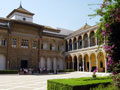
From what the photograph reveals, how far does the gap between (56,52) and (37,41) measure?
5791mm

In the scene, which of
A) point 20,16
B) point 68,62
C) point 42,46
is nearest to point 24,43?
point 42,46

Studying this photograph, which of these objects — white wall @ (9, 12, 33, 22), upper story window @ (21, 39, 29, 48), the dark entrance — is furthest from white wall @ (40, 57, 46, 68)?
white wall @ (9, 12, 33, 22)

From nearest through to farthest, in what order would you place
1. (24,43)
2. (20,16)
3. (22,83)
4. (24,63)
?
1. (22,83)
2. (24,63)
3. (24,43)
4. (20,16)

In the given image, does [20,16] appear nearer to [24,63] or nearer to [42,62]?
[24,63]

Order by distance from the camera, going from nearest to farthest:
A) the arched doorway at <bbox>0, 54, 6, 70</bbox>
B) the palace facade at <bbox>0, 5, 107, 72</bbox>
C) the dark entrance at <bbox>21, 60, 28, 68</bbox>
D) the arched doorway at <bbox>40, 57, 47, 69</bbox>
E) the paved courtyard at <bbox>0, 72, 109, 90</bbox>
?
the paved courtyard at <bbox>0, 72, 109, 90</bbox>
the arched doorway at <bbox>0, 54, 6, 70</bbox>
the palace facade at <bbox>0, 5, 107, 72</bbox>
the dark entrance at <bbox>21, 60, 28, 68</bbox>
the arched doorway at <bbox>40, 57, 47, 69</bbox>

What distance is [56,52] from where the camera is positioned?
1427 inches

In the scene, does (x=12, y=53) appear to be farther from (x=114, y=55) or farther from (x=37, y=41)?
(x=114, y=55)

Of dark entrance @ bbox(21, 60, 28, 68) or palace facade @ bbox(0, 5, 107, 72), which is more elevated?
palace facade @ bbox(0, 5, 107, 72)

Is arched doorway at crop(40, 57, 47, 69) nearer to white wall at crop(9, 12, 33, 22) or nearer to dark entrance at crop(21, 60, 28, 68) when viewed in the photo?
dark entrance at crop(21, 60, 28, 68)

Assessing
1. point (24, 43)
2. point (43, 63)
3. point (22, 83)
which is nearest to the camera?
point (22, 83)

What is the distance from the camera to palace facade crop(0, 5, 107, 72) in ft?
96.3

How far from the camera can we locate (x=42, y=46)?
114ft

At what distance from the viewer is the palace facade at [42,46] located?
29.3 m

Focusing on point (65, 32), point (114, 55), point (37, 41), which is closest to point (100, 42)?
point (114, 55)
